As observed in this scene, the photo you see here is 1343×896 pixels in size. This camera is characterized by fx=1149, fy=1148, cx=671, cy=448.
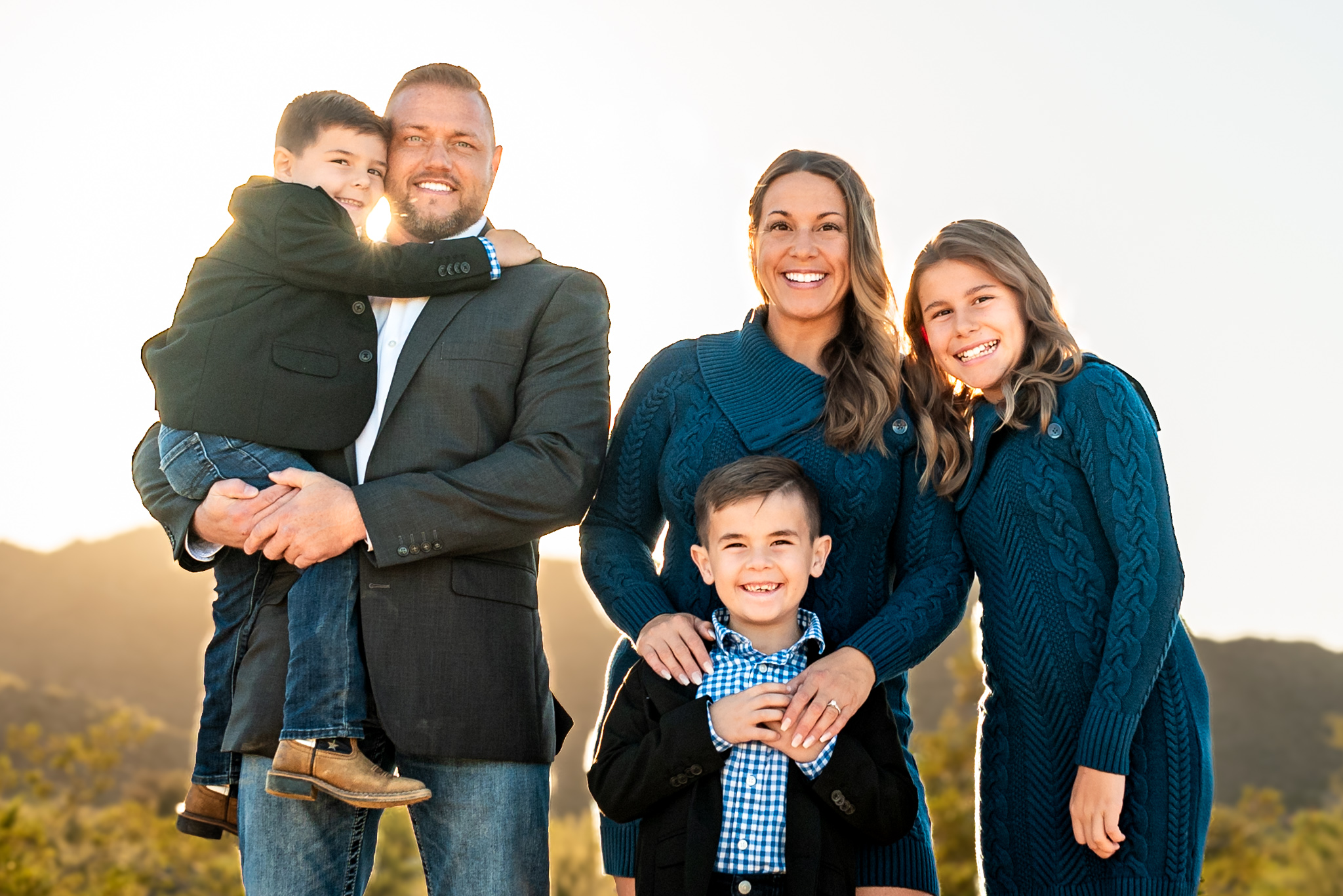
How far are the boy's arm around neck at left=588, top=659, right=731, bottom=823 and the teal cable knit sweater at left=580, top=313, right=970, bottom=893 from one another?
28 centimetres

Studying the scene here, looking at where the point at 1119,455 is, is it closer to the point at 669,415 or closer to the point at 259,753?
the point at 669,415

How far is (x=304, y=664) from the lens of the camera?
240 cm

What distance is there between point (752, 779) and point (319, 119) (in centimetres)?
189

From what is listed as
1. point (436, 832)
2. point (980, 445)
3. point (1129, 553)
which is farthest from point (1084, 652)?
point (436, 832)

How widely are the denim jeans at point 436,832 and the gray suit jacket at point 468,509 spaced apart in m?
0.07

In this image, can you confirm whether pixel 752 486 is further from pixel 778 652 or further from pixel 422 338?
pixel 422 338

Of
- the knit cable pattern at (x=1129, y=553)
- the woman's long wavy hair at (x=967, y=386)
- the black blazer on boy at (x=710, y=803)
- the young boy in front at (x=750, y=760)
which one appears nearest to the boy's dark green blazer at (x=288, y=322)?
the young boy in front at (x=750, y=760)

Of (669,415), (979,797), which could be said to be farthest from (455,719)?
(979,797)

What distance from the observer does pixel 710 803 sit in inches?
88.4

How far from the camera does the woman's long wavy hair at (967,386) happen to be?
8.36 feet

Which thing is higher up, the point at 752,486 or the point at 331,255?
the point at 331,255

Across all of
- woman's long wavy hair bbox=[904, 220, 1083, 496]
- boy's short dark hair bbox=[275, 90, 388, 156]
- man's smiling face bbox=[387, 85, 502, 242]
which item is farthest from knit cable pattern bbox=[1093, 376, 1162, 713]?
boy's short dark hair bbox=[275, 90, 388, 156]

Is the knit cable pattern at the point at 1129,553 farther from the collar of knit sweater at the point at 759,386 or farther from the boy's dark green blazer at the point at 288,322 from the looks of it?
the boy's dark green blazer at the point at 288,322

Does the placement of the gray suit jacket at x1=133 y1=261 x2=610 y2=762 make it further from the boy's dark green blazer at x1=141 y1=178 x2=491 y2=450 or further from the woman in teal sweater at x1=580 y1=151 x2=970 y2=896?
the woman in teal sweater at x1=580 y1=151 x2=970 y2=896
